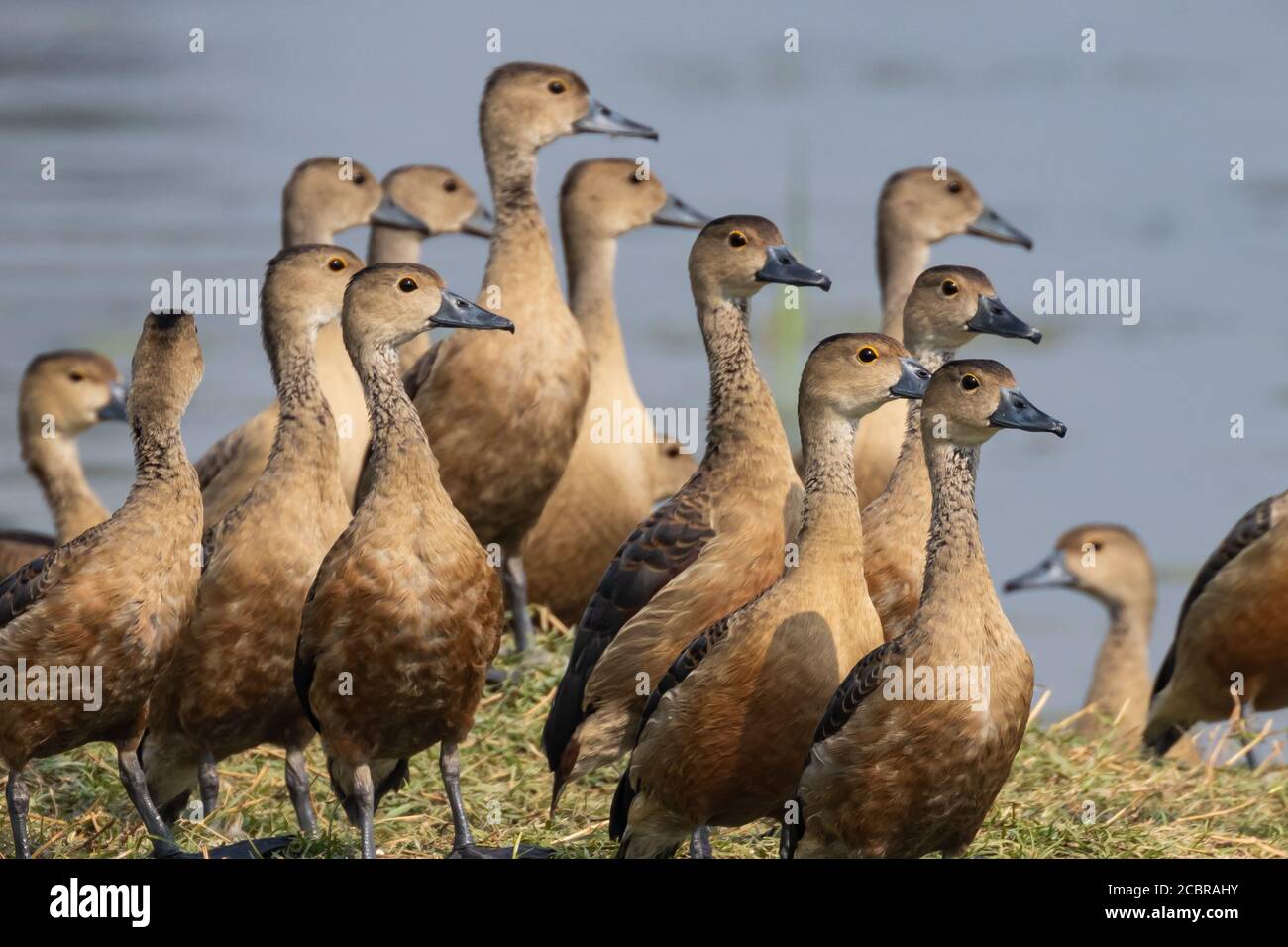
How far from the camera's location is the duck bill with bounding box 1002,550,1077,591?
1129 cm

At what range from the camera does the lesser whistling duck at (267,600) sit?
6.98 meters

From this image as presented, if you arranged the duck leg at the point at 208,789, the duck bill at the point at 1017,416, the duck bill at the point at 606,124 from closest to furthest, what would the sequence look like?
the duck bill at the point at 1017,416 < the duck leg at the point at 208,789 < the duck bill at the point at 606,124

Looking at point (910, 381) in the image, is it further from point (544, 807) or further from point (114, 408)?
point (114, 408)

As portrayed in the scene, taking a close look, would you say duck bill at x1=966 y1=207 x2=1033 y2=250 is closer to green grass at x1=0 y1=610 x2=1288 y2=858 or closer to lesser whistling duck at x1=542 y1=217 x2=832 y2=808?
green grass at x1=0 y1=610 x2=1288 y2=858

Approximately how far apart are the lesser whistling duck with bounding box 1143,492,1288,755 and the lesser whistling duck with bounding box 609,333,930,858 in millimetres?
2851

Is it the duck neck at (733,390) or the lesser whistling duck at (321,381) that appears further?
the lesser whistling duck at (321,381)

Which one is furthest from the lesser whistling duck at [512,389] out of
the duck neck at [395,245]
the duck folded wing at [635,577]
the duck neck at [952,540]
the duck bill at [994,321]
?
the duck neck at [952,540]

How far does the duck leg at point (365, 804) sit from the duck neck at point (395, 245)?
4784 millimetres

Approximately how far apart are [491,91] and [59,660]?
12.0 ft

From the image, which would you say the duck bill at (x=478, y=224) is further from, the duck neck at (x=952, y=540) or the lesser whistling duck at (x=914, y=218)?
the duck neck at (x=952, y=540)

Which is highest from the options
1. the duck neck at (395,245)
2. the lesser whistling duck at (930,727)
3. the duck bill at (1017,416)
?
the duck neck at (395,245)
